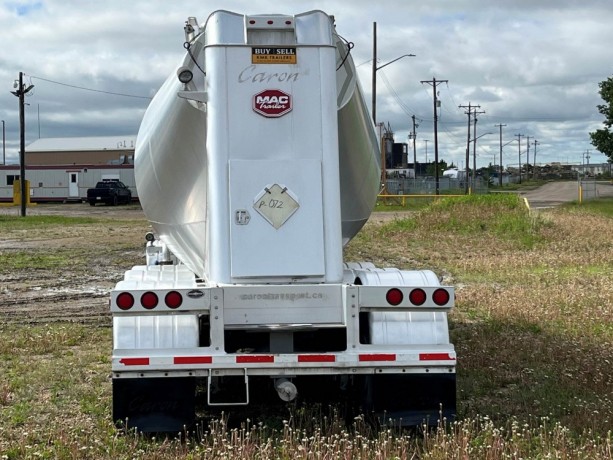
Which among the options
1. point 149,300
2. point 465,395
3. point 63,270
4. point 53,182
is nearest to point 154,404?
point 149,300

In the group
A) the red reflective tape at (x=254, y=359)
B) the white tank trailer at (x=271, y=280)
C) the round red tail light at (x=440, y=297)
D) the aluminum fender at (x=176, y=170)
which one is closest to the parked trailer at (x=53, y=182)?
the aluminum fender at (x=176, y=170)

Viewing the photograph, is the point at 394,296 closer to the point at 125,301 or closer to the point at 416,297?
the point at 416,297

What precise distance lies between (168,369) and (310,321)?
1032 mm

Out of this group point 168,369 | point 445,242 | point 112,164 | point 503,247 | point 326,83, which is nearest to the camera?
point 168,369

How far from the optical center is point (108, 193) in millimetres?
55406

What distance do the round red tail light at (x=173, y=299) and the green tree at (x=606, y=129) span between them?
5379 cm

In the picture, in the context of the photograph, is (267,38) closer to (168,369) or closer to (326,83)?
(326,83)

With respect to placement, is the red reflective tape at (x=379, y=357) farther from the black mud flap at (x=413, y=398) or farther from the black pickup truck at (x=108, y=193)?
the black pickup truck at (x=108, y=193)

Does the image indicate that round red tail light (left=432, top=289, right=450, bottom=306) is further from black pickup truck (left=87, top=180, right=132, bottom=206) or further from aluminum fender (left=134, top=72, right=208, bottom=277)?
black pickup truck (left=87, top=180, right=132, bottom=206)

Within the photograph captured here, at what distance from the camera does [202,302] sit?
618 cm

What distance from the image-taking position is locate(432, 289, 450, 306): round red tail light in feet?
20.7

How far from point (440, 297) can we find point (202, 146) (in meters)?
2.10

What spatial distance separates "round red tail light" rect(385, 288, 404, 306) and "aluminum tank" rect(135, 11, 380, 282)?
16.4 inches

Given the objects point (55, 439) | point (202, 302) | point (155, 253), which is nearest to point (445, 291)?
point (202, 302)
